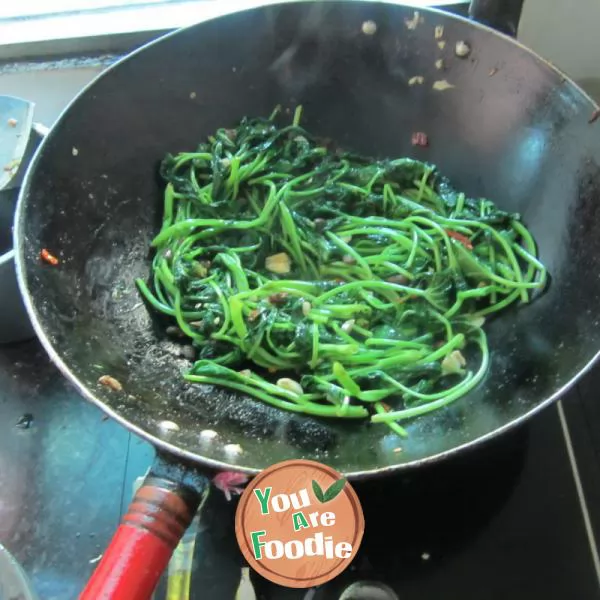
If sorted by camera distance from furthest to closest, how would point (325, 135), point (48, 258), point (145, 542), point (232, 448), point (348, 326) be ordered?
point (325, 135)
point (348, 326)
point (48, 258)
point (232, 448)
point (145, 542)

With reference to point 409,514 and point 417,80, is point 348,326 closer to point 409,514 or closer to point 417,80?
point 409,514

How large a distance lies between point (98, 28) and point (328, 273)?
2.46 feet

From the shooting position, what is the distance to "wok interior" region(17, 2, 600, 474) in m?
0.98

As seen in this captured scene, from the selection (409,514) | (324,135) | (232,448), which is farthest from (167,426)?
(324,135)

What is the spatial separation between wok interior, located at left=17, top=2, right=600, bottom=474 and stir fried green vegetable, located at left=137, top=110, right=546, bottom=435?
0.11 feet

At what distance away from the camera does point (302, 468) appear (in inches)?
34.7

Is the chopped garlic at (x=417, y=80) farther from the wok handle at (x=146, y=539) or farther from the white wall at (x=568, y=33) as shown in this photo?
the wok handle at (x=146, y=539)

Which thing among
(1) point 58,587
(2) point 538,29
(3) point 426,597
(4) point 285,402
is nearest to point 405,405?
(4) point 285,402

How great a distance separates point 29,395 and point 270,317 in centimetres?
50

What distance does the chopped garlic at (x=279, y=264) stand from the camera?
1.26 m

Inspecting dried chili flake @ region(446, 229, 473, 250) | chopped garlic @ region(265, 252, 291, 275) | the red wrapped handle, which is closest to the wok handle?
the red wrapped handle

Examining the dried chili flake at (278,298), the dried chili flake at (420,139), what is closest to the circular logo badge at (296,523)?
the dried chili flake at (278,298)

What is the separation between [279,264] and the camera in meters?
1.26

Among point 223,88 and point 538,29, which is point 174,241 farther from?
point 538,29
